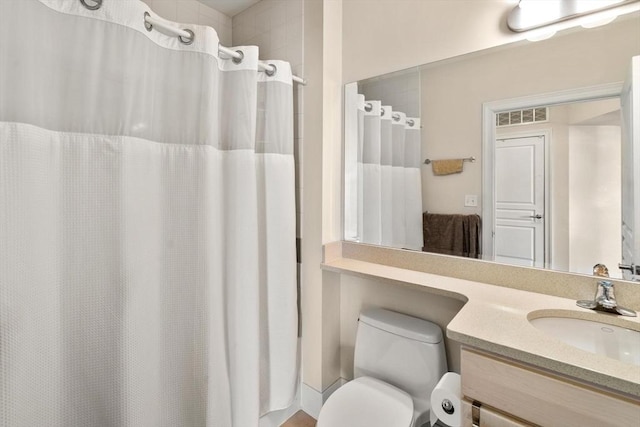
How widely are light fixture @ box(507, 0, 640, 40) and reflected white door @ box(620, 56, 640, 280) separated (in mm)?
185

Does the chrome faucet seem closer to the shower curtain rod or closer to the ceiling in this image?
the shower curtain rod

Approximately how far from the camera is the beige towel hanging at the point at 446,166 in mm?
1399

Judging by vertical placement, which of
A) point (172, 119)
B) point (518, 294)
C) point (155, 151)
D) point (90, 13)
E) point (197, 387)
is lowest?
point (197, 387)

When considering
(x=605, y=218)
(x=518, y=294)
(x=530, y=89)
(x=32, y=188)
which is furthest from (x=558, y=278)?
(x=32, y=188)

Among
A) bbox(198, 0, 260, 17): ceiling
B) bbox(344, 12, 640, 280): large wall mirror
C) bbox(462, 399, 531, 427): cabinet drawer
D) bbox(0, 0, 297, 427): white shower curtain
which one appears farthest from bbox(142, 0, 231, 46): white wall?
bbox(462, 399, 531, 427): cabinet drawer

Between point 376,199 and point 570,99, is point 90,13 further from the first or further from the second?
point 570,99

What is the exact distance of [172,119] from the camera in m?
1.20

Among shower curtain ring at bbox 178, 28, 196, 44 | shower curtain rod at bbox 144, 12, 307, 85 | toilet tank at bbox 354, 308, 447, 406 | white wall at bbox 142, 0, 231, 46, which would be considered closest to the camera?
shower curtain rod at bbox 144, 12, 307, 85

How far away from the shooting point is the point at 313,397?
1702 millimetres

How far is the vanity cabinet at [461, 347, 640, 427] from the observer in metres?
0.67

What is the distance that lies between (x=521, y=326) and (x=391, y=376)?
0.75 m

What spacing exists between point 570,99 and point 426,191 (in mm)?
648

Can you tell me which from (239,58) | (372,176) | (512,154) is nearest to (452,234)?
(512,154)

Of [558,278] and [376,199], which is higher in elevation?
[376,199]
